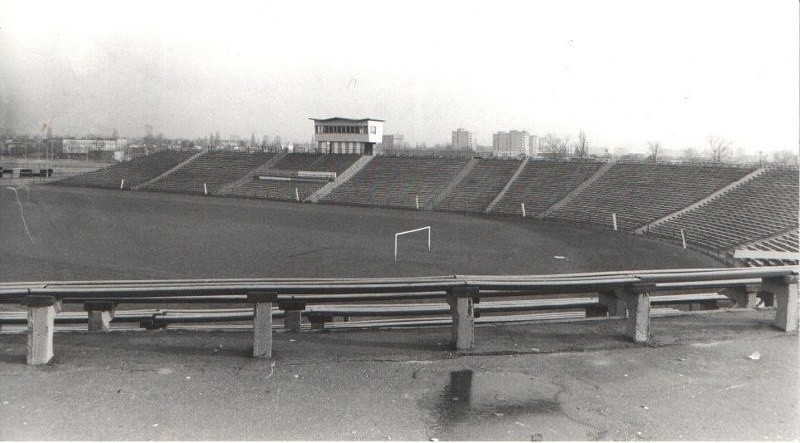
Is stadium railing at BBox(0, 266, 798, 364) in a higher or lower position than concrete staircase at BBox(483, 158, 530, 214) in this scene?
lower

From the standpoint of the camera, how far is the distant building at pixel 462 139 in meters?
165

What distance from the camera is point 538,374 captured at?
5.76 metres

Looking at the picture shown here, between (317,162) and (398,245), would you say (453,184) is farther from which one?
(398,245)

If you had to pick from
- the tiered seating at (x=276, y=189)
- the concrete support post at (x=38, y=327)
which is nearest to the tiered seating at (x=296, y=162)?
the tiered seating at (x=276, y=189)

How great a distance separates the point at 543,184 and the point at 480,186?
559 centimetres

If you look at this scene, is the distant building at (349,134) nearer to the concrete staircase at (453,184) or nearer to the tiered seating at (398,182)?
the tiered seating at (398,182)

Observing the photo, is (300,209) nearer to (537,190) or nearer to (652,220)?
(537,190)

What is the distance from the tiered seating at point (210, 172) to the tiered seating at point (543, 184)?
101 ft

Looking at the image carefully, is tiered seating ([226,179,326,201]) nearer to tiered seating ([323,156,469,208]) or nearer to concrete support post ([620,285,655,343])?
tiered seating ([323,156,469,208])

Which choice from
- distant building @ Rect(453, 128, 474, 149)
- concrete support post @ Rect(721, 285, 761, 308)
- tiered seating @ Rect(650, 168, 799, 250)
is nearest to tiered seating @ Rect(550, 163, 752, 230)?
tiered seating @ Rect(650, 168, 799, 250)

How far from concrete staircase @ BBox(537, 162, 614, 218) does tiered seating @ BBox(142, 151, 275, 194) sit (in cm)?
3485

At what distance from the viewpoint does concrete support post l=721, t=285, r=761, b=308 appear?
8.71m

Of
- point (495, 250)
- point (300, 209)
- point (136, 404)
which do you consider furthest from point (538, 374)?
point (300, 209)

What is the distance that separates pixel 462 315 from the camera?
6332 mm
